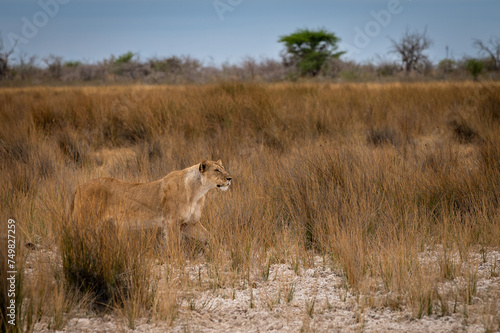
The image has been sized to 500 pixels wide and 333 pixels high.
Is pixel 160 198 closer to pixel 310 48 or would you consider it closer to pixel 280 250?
pixel 280 250

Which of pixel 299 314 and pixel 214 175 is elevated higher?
pixel 214 175

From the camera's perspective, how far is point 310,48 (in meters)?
42.5

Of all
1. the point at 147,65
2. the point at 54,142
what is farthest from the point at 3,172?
the point at 147,65

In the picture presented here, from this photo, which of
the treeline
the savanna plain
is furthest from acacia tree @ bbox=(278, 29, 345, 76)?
the savanna plain

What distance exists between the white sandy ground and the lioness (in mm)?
676

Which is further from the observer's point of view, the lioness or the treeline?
the treeline

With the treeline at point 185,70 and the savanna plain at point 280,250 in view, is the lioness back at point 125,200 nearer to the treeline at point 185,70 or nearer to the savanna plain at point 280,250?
the savanna plain at point 280,250

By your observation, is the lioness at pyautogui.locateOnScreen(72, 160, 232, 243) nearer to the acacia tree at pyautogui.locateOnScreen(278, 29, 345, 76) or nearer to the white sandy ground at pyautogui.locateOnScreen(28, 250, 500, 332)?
the white sandy ground at pyautogui.locateOnScreen(28, 250, 500, 332)

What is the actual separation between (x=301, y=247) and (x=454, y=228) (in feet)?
4.82

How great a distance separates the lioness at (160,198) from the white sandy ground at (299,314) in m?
0.68

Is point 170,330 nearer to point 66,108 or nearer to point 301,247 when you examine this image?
point 301,247

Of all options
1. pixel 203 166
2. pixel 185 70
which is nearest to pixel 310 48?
pixel 185 70

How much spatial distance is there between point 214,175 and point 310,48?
39.3m

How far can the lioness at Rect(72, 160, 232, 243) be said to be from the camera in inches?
192
